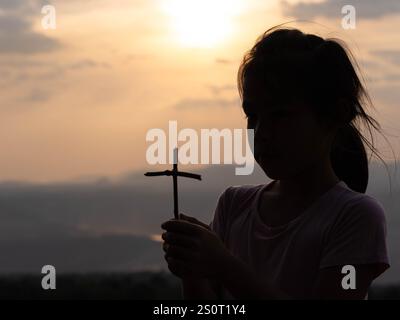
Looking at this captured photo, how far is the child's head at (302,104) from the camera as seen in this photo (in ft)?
10.5

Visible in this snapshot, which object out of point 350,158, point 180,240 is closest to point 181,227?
point 180,240

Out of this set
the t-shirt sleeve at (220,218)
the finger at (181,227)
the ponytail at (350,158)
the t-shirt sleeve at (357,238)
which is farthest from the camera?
the t-shirt sleeve at (220,218)

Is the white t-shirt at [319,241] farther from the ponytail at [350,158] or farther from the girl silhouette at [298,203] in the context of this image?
the ponytail at [350,158]

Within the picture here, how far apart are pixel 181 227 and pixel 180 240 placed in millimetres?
44

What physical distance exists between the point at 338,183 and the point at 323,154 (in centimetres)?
13

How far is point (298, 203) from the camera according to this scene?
335cm

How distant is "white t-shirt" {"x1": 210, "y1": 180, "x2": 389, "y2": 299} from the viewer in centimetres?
313

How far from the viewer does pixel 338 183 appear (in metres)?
3.35

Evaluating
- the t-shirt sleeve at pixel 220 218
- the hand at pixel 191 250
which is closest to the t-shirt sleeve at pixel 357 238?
the hand at pixel 191 250

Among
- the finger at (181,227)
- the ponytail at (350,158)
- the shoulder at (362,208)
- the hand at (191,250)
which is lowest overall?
the hand at (191,250)

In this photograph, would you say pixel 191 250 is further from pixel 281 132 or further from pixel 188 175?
pixel 281 132

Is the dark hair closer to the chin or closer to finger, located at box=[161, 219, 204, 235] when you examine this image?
the chin

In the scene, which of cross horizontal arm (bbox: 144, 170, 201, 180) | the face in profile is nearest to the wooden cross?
cross horizontal arm (bbox: 144, 170, 201, 180)
